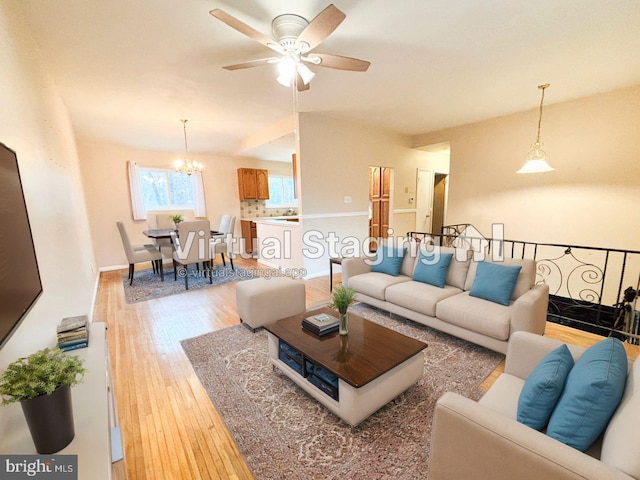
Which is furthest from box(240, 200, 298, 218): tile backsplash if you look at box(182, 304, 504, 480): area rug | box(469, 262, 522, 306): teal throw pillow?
box(469, 262, 522, 306): teal throw pillow

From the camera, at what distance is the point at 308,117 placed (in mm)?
4277

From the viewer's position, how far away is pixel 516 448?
0.87 meters

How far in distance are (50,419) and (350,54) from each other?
3109 mm

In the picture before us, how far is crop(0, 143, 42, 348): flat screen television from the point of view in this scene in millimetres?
944

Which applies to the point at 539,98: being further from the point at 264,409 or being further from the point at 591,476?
the point at 264,409

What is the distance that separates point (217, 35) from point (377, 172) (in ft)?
15.5

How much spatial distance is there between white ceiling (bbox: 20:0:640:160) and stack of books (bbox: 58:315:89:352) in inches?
82.6

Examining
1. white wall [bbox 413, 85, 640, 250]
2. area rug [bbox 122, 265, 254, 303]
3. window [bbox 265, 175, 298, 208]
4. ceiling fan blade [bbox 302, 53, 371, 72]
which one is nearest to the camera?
ceiling fan blade [bbox 302, 53, 371, 72]

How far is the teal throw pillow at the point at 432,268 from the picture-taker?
2.86m

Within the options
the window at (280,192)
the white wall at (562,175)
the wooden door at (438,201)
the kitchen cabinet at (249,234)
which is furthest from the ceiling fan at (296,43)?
the wooden door at (438,201)

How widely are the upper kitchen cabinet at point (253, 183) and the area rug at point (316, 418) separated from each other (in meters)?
4.97

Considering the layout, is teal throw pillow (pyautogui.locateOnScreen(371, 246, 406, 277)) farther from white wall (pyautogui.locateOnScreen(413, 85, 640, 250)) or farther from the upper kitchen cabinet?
the upper kitchen cabinet

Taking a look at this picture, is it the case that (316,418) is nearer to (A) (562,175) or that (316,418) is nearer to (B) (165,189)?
(A) (562,175)

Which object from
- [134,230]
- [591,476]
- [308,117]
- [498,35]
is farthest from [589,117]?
[134,230]
